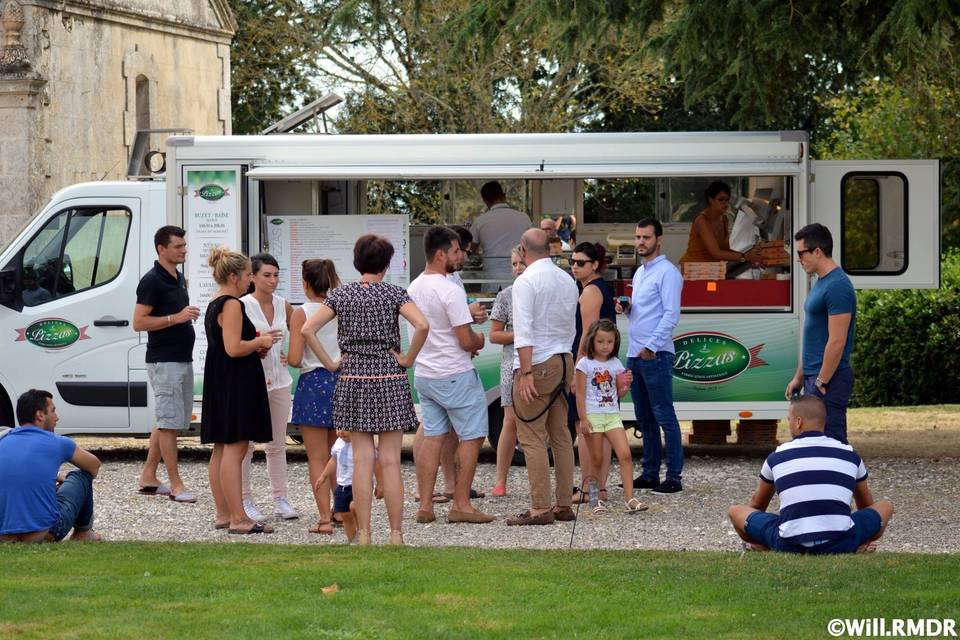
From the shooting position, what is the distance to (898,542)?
856 cm

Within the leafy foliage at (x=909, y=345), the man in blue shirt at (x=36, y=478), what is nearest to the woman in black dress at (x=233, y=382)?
the man in blue shirt at (x=36, y=478)

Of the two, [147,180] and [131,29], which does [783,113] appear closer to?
[147,180]

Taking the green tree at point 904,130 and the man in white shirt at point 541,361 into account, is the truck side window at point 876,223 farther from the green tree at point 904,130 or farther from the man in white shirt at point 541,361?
the green tree at point 904,130

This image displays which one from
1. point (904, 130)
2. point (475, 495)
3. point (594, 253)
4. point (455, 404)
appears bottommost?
point (475, 495)

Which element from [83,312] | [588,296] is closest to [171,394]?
[83,312]

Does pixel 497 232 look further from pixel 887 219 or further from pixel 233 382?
pixel 233 382

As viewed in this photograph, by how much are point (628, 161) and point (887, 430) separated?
212 inches

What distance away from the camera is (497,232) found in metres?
12.2

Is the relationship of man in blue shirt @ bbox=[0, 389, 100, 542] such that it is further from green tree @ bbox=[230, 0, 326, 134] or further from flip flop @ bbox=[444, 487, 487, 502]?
green tree @ bbox=[230, 0, 326, 134]

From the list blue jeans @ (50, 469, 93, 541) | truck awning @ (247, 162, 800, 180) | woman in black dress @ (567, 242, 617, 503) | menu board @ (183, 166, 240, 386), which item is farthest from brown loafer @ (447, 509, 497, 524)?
menu board @ (183, 166, 240, 386)

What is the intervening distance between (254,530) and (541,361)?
1.98 meters

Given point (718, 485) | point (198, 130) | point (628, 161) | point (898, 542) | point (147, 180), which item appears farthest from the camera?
point (198, 130)

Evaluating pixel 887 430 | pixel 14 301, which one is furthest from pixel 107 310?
pixel 887 430

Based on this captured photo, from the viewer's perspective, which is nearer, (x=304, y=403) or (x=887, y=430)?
(x=304, y=403)
